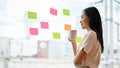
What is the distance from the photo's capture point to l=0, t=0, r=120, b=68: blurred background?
7.17ft

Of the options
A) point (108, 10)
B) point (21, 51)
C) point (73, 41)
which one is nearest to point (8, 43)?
point (21, 51)

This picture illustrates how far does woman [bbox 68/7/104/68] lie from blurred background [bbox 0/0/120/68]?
1.07m

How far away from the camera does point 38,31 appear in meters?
2.29

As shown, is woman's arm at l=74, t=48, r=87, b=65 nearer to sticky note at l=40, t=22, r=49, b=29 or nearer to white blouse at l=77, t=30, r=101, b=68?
white blouse at l=77, t=30, r=101, b=68

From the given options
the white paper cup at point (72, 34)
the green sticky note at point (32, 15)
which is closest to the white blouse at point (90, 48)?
the white paper cup at point (72, 34)

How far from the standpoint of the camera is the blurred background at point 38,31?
86.0 inches

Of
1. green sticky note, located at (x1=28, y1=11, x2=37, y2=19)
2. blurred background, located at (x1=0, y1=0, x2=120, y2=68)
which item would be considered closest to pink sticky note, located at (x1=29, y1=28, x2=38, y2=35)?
blurred background, located at (x1=0, y1=0, x2=120, y2=68)

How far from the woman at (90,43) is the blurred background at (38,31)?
1.07 metres

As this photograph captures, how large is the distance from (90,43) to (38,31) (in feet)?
3.82

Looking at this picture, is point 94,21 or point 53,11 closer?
point 94,21

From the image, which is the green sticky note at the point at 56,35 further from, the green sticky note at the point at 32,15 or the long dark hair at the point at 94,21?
the long dark hair at the point at 94,21

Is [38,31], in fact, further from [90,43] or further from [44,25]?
[90,43]

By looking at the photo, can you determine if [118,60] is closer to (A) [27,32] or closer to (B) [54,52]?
(B) [54,52]

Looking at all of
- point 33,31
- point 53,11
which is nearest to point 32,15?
point 33,31
